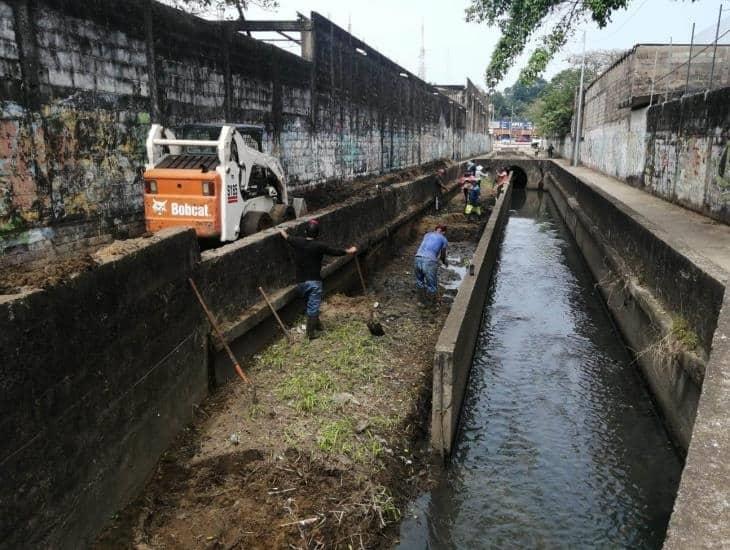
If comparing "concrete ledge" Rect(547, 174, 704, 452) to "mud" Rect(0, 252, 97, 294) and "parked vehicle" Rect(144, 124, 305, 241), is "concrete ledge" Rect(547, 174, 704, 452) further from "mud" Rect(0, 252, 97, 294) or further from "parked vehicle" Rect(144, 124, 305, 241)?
"parked vehicle" Rect(144, 124, 305, 241)

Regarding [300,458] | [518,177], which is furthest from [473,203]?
[518,177]

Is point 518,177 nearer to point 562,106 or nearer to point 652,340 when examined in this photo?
point 562,106

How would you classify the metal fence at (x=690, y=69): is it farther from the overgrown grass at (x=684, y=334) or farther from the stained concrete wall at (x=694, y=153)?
the overgrown grass at (x=684, y=334)

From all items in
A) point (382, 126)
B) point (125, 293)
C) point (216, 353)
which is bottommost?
point (216, 353)

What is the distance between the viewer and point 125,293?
195 inches

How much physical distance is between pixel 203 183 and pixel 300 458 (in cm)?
458

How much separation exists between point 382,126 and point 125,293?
2034cm

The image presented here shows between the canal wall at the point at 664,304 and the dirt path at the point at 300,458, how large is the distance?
9.25ft

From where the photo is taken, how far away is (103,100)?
29.6 ft

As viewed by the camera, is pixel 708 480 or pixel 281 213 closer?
pixel 708 480

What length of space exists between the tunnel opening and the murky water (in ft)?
96.4

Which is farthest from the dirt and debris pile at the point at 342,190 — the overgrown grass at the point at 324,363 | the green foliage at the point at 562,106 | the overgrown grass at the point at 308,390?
the green foliage at the point at 562,106

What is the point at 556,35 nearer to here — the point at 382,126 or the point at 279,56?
the point at 279,56

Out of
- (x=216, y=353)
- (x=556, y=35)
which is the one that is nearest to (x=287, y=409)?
(x=216, y=353)
